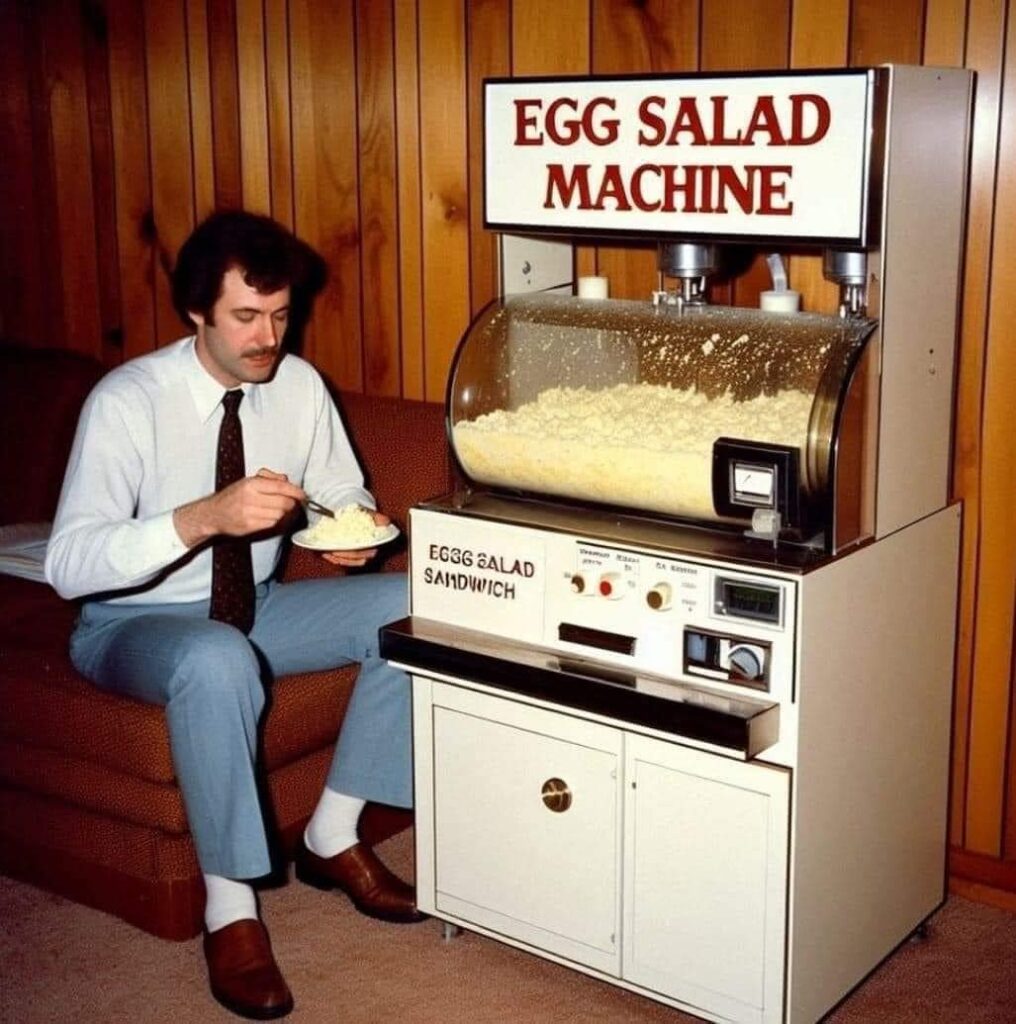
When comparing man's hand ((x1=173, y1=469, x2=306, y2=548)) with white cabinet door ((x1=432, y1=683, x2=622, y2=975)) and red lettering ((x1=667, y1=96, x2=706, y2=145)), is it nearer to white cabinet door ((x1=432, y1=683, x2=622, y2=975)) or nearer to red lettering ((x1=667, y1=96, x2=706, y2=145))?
white cabinet door ((x1=432, y1=683, x2=622, y2=975))

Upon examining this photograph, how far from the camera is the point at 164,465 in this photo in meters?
2.92

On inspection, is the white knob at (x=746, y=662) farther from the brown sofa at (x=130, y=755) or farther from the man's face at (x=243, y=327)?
the man's face at (x=243, y=327)

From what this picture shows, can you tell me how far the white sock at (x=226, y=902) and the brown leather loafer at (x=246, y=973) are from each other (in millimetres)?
13

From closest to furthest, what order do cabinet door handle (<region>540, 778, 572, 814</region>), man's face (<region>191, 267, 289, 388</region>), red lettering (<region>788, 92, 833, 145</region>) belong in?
red lettering (<region>788, 92, 833, 145</region>) < cabinet door handle (<region>540, 778, 572, 814</region>) < man's face (<region>191, 267, 289, 388</region>)

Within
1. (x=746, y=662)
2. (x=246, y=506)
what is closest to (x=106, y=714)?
(x=246, y=506)

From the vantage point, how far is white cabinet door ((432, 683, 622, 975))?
2.54 metres

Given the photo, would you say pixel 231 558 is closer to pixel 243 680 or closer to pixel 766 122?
pixel 243 680

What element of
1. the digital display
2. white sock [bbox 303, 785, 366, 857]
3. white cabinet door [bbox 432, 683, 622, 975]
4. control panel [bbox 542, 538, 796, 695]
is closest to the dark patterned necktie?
white sock [bbox 303, 785, 366, 857]

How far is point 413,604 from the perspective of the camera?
2.74 meters

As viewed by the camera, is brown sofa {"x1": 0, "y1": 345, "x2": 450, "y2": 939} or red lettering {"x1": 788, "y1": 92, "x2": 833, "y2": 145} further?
brown sofa {"x1": 0, "y1": 345, "x2": 450, "y2": 939}

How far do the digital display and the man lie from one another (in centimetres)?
77

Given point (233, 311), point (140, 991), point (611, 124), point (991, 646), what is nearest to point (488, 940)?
point (140, 991)

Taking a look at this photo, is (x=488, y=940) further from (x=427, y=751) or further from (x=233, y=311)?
(x=233, y=311)

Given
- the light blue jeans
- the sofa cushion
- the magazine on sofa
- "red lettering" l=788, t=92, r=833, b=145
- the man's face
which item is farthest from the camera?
the magazine on sofa
